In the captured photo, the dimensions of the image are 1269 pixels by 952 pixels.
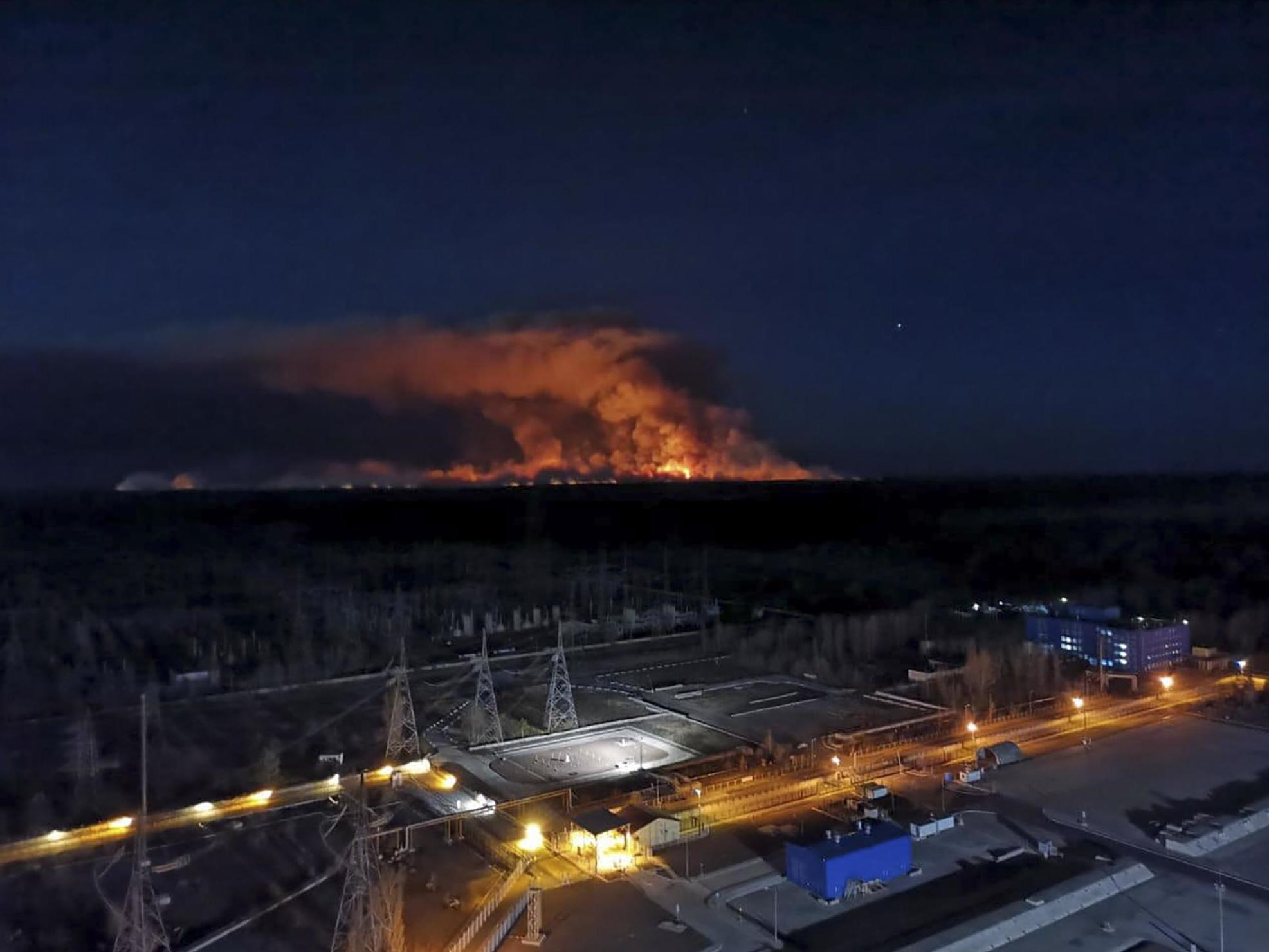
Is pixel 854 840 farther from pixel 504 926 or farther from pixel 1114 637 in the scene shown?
pixel 1114 637

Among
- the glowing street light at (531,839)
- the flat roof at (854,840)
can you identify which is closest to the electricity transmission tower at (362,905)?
the glowing street light at (531,839)

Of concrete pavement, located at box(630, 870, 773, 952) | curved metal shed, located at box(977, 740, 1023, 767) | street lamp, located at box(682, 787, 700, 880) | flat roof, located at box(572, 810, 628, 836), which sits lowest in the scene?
concrete pavement, located at box(630, 870, 773, 952)

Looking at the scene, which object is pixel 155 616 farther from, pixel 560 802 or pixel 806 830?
pixel 806 830

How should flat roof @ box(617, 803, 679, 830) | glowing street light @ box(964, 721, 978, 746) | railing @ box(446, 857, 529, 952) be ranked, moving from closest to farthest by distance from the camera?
railing @ box(446, 857, 529, 952), flat roof @ box(617, 803, 679, 830), glowing street light @ box(964, 721, 978, 746)

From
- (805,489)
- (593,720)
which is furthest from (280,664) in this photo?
(805,489)

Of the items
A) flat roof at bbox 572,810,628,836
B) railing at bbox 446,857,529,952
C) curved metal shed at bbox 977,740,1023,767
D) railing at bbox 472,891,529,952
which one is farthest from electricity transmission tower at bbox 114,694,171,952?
curved metal shed at bbox 977,740,1023,767

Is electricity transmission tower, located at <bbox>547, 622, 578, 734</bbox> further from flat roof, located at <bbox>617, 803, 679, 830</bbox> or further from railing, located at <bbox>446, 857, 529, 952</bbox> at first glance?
railing, located at <bbox>446, 857, 529, 952</bbox>

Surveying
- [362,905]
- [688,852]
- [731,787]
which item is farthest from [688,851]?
[362,905]
